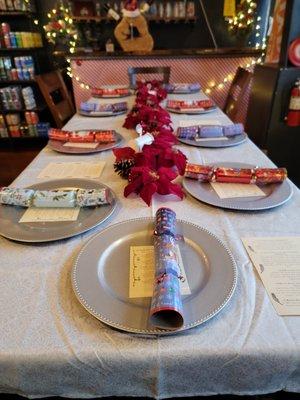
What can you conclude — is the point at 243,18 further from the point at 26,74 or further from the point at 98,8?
the point at 26,74

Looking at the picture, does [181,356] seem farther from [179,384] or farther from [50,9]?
[50,9]

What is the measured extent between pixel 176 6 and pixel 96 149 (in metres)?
3.22

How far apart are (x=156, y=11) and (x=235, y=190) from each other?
3.46 metres

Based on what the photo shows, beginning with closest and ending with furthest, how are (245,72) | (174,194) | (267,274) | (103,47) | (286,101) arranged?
(267,274) < (174,194) < (286,101) < (245,72) < (103,47)

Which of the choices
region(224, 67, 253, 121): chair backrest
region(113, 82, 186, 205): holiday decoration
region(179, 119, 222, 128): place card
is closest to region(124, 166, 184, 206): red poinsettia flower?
region(113, 82, 186, 205): holiday decoration

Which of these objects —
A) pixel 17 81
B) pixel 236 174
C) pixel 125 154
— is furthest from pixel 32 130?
pixel 236 174

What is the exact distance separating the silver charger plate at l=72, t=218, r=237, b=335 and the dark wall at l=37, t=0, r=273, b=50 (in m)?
3.67

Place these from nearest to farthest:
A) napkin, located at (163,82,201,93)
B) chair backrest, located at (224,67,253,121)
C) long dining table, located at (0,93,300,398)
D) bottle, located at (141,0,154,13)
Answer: long dining table, located at (0,93,300,398) < chair backrest, located at (224,67,253,121) < napkin, located at (163,82,201,93) < bottle, located at (141,0,154,13)

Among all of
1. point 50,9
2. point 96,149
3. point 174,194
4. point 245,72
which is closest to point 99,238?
point 174,194

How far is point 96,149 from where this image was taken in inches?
41.9

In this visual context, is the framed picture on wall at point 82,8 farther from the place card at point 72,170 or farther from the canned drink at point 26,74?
the place card at point 72,170

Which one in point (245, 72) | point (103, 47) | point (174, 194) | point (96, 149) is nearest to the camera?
point (174, 194)

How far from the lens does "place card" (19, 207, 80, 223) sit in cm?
66

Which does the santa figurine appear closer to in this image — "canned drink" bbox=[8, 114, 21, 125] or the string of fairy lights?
the string of fairy lights
